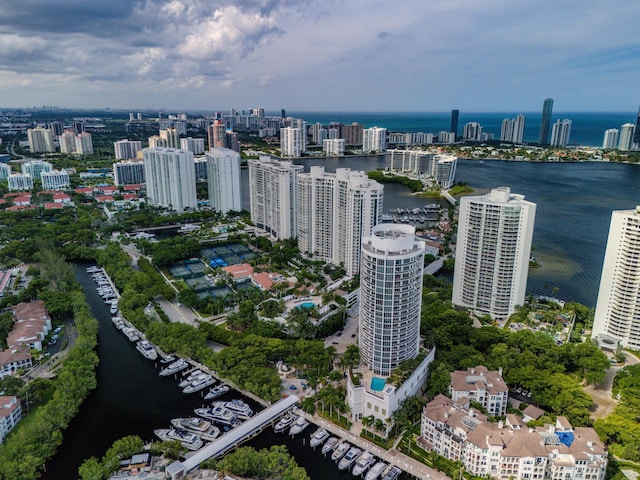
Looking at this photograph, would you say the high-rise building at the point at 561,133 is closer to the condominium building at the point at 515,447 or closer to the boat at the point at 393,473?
the condominium building at the point at 515,447

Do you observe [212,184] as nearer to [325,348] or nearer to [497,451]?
[325,348]

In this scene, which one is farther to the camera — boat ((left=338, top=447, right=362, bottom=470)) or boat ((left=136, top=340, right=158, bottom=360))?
boat ((left=136, top=340, right=158, bottom=360))

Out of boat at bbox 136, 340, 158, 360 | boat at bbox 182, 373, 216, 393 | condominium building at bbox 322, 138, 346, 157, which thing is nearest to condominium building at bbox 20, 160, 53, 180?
condominium building at bbox 322, 138, 346, 157

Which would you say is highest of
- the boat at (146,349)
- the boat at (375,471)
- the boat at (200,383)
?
the boat at (146,349)

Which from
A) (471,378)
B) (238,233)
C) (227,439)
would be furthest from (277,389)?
(238,233)

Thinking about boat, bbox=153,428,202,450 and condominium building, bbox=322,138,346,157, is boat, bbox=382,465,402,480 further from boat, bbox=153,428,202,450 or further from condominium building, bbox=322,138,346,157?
condominium building, bbox=322,138,346,157

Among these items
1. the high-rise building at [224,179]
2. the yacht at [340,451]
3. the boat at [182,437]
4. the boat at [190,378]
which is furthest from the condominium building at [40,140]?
the yacht at [340,451]
